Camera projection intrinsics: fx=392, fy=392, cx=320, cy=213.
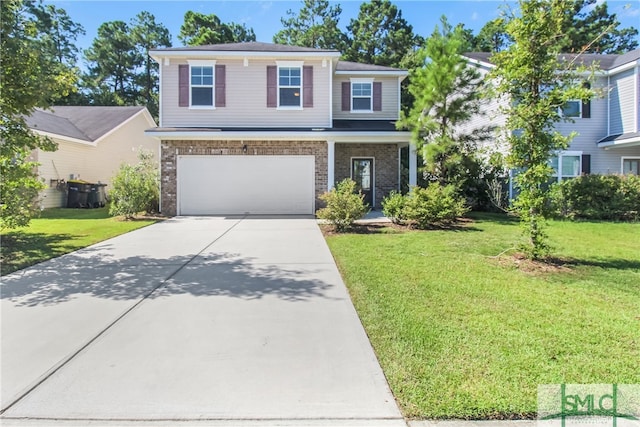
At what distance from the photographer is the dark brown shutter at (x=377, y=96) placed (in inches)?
656

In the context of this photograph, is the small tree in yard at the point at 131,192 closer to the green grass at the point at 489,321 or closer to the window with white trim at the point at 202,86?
the window with white trim at the point at 202,86

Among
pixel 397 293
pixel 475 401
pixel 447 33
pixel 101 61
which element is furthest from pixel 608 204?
pixel 101 61

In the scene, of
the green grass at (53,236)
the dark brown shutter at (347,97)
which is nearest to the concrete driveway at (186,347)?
the green grass at (53,236)

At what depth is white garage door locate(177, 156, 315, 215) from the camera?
14594mm

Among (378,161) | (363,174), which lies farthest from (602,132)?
(363,174)

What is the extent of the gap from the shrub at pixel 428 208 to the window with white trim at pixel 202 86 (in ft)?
28.0

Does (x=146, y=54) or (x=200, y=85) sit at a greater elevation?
(x=146, y=54)

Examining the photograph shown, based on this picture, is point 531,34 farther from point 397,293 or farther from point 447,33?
point 447,33

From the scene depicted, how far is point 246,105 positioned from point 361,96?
16.2 ft

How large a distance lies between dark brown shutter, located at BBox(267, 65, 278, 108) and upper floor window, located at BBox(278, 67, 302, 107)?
0.15 metres

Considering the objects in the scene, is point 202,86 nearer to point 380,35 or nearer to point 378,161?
point 378,161

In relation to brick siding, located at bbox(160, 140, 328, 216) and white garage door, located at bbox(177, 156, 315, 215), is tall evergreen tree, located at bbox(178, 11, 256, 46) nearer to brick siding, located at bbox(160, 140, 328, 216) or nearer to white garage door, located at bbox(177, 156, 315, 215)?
brick siding, located at bbox(160, 140, 328, 216)

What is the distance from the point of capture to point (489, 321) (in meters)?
4.18

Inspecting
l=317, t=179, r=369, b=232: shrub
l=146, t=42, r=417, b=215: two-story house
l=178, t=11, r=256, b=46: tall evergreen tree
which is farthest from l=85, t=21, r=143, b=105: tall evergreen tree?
l=317, t=179, r=369, b=232: shrub
